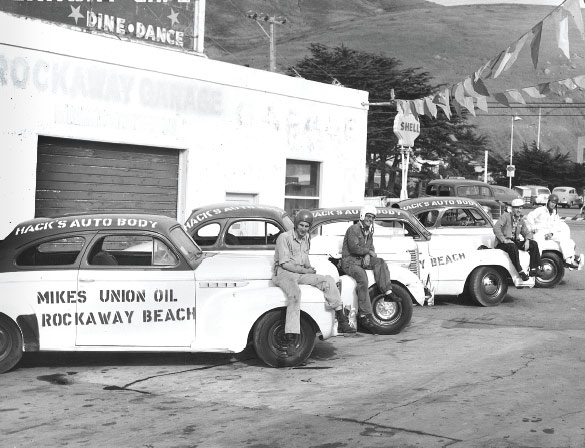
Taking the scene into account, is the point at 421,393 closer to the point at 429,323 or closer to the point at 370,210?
the point at 370,210

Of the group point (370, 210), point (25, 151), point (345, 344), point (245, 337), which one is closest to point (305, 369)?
point (245, 337)

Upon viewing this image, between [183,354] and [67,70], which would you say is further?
[67,70]

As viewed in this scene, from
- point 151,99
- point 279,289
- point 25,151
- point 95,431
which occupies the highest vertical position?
point 151,99

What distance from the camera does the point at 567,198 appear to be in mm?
66062

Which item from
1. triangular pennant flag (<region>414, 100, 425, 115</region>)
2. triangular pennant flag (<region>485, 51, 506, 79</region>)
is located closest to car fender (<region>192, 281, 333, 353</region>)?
triangular pennant flag (<region>485, 51, 506, 79</region>)

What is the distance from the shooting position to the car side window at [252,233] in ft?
41.5

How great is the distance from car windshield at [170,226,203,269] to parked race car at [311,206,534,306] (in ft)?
12.9

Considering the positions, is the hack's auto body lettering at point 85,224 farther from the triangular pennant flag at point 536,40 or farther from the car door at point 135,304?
the triangular pennant flag at point 536,40

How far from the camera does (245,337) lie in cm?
875

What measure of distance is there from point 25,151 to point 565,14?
8.90 metres

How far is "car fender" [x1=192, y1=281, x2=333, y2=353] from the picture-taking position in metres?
8.70

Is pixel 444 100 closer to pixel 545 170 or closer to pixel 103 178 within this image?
pixel 103 178

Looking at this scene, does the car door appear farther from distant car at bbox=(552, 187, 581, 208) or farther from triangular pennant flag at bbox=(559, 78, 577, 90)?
distant car at bbox=(552, 187, 581, 208)

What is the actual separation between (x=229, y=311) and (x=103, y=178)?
7.77m
